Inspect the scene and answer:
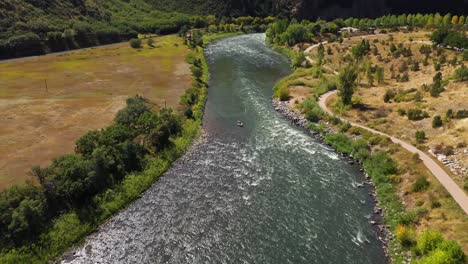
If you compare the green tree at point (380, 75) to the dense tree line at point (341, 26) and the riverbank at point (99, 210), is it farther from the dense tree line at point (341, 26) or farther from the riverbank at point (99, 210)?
the dense tree line at point (341, 26)

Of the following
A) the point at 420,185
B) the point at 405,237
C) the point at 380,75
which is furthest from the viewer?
the point at 380,75

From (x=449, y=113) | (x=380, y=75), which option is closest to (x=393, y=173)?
(x=449, y=113)

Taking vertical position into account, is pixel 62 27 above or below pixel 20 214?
above

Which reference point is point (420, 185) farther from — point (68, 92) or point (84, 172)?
point (68, 92)

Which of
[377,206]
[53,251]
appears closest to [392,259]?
[377,206]

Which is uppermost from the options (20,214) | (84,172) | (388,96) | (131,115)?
(131,115)

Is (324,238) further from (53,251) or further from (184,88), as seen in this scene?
(184,88)

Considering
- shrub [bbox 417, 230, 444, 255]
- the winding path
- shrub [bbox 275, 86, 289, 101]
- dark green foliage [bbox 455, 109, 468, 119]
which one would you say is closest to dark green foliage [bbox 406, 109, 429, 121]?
dark green foliage [bbox 455, 109, 468, 119]
